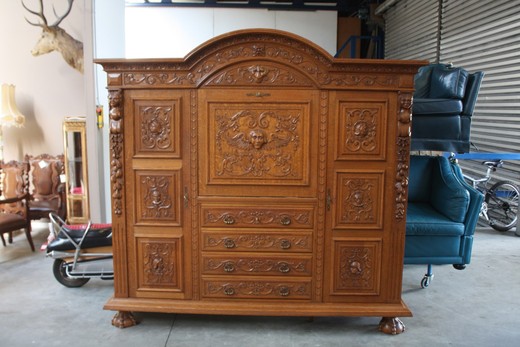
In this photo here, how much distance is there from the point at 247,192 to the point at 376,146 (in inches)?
34.2

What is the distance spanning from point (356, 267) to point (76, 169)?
3.58 metres

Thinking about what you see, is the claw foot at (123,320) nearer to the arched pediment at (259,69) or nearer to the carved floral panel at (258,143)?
the carved floral panel at (258,143)

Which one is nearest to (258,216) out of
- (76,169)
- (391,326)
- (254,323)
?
(254,323)

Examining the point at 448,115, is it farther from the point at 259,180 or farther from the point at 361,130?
the point at 259,180

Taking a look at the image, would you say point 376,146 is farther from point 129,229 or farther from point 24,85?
point 24,85

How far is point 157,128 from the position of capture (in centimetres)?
268

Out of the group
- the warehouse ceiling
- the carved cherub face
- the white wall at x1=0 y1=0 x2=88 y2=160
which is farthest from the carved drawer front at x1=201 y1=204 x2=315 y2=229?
the warehouse ceiling

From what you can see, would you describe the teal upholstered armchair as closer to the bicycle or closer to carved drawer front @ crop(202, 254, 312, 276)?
carved drawer front @ crop(202, 254, 312, 276)

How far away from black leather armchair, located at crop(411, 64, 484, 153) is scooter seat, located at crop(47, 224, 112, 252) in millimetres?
2629

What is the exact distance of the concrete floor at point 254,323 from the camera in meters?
2.70

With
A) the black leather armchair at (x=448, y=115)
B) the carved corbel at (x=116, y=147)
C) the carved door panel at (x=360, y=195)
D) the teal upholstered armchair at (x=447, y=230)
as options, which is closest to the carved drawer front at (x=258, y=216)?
the carved door panel at (x=360, y=195)

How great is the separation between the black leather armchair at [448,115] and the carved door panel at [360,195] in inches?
39.7

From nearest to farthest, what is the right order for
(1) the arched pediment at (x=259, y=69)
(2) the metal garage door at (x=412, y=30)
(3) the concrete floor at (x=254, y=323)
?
(1) the arched pediment at (x=259, y=69)
(3) the concrete floor at (x=254, y=323)
(2) the metal garage door at (x=412, y=30)

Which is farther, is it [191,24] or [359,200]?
[191,24]
